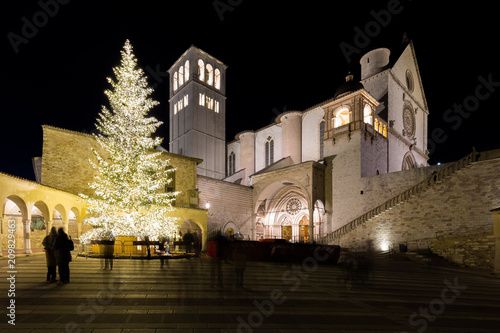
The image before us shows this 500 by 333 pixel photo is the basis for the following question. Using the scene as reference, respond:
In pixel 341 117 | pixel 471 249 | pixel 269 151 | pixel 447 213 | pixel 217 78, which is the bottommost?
pixel 471 249

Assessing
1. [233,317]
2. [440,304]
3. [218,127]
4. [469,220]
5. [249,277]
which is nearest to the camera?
[233,317]

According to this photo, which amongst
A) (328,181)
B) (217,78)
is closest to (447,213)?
(328,181)

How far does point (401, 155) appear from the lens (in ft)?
102

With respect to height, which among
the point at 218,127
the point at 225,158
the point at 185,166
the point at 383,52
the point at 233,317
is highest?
the point at 383,52

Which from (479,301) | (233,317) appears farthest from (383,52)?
(233,317)

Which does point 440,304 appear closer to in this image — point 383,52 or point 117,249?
point 117,249

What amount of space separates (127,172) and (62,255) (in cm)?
878

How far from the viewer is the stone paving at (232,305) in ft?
14.4

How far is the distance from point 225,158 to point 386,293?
131 feet

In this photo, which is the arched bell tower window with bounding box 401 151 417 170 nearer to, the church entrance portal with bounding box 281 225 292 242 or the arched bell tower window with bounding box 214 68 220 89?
the church entrance portal with bounding box 281 225 292 242

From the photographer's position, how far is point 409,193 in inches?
812

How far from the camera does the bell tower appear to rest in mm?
43094

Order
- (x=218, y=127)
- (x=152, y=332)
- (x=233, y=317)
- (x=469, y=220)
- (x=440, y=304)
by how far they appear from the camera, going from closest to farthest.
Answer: (x=152, y=332), (x=233, y=317), (x=440, y=304), (x=469, y=220), (x=218, y=127)

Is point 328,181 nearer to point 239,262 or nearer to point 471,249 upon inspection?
point 471,249
